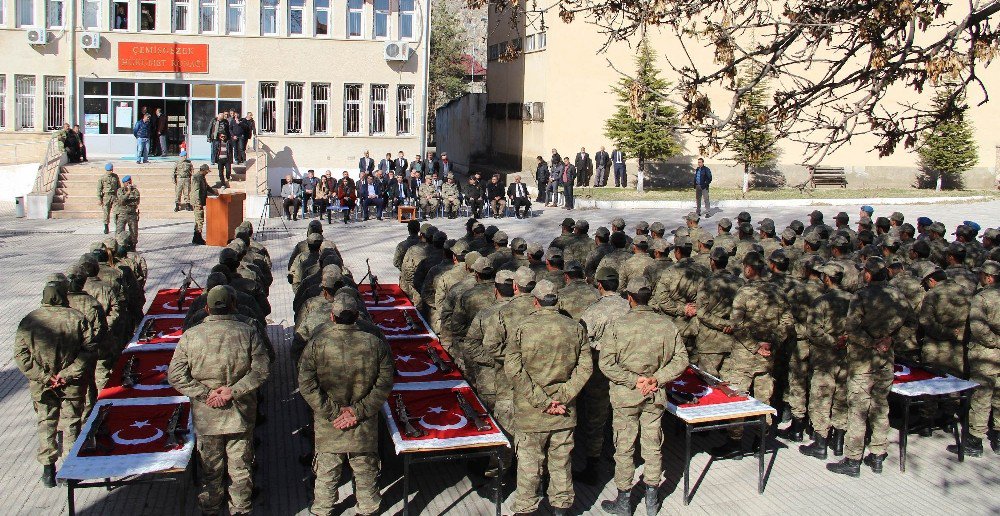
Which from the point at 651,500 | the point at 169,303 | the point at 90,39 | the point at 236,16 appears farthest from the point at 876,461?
the point at 90,39

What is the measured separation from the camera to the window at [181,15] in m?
28.6

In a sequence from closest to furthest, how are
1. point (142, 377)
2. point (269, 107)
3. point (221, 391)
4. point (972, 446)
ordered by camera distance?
point (221, 391) < point (142, 377) < point (972, 446) < point (269, 107)

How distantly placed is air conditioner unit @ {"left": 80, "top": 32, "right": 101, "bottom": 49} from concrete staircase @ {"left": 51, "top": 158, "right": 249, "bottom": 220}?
11.7ft

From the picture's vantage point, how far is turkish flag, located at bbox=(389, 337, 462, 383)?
27.2 feet

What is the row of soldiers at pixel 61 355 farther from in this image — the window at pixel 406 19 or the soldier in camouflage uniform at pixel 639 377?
the window at pixel 406 19

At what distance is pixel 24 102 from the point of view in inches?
1113

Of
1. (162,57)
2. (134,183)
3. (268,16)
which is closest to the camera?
(134,183)

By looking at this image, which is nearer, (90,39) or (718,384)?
(718,384)

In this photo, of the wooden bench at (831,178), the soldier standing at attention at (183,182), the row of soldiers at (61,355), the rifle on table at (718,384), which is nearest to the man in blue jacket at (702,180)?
the wooden bench at (831,178)

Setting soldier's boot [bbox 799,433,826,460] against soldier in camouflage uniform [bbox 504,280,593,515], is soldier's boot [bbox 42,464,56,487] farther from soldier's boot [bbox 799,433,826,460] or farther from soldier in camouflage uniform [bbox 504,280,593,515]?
soldier's boot [bbox 799,433,826,460]

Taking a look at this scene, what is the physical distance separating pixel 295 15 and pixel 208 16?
8.70 ft

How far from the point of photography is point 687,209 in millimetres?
28359

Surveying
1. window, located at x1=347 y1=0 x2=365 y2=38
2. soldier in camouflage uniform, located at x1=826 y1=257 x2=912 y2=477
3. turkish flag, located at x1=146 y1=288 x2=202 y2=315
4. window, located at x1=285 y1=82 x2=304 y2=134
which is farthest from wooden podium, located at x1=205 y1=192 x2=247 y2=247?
soldier in camouflage uniform, located at x1=826 y1=257 x2=912 y2=477

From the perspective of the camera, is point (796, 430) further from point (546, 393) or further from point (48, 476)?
point (48, 476)
